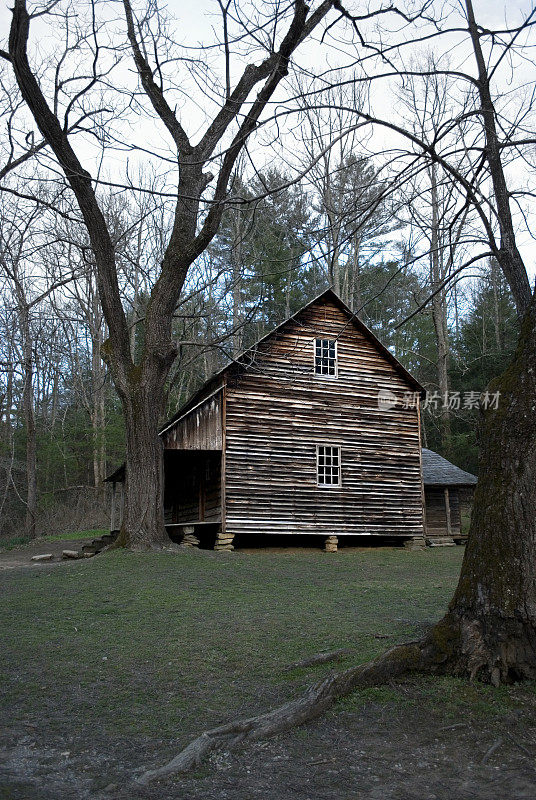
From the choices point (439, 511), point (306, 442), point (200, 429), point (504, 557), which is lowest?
point (439, 511)

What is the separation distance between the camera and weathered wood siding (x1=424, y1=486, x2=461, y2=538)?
90.4ft

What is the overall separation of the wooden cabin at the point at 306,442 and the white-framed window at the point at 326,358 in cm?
4

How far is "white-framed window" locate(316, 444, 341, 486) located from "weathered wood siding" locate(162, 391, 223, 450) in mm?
3497

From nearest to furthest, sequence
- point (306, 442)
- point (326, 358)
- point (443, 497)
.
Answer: point (306, 442) → point (326, 358) → point (443, 497)

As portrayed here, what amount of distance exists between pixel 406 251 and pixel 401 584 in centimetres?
831

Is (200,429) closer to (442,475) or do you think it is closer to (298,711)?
(442,475)

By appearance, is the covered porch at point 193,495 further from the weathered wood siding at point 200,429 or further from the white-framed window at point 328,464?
the white-framed window at point 328,464

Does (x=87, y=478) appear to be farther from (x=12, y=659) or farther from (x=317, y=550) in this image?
(x=12, y=659)

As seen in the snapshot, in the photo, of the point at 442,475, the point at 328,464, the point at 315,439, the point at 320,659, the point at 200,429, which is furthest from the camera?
the point at 442,475

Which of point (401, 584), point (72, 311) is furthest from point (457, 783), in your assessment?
point (72, 311)

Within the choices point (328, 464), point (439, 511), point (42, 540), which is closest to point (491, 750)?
point (328, 464)

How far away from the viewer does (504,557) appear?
5.75 metres

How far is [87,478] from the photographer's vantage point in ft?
134

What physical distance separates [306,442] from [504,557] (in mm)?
15846
